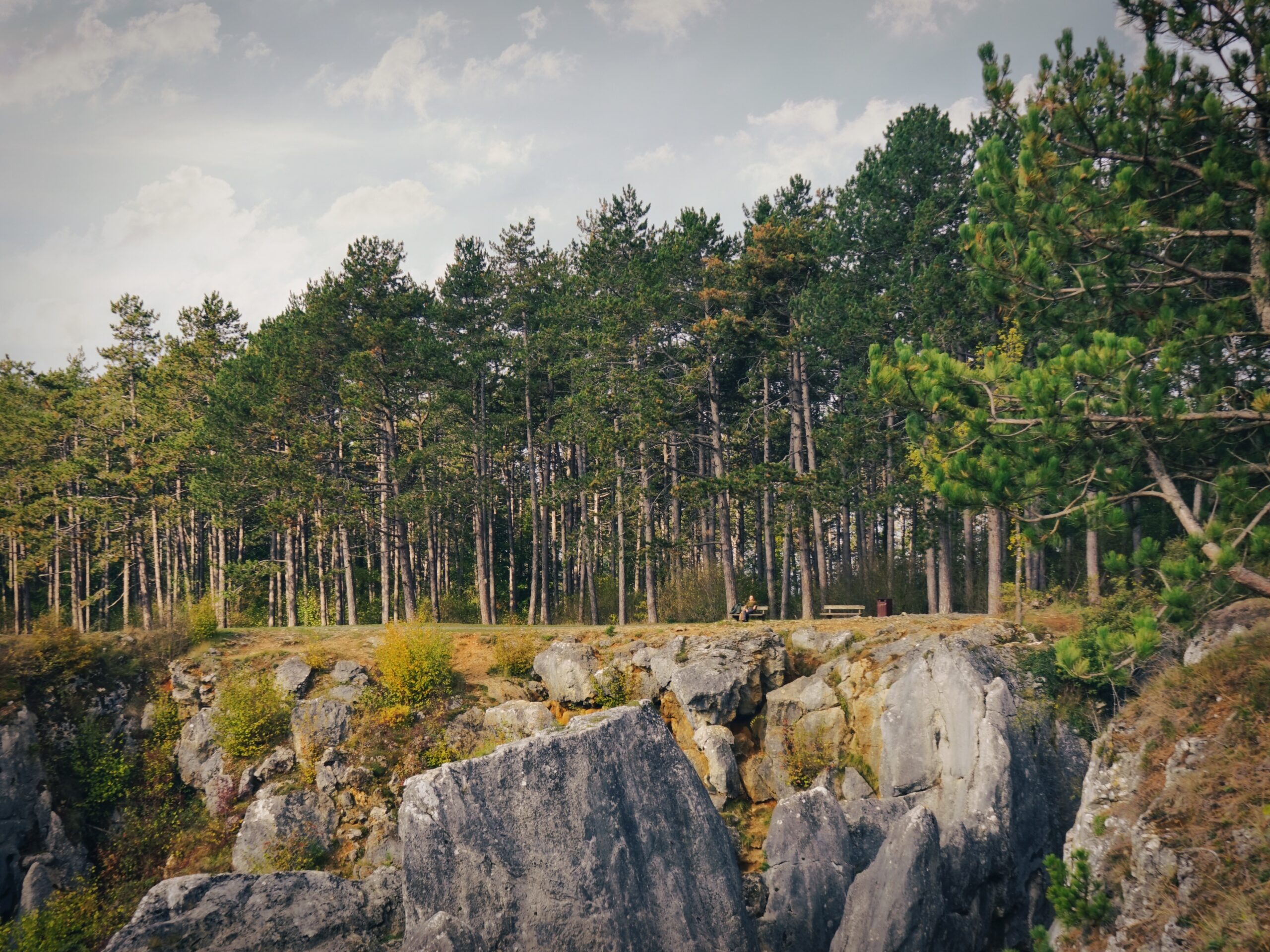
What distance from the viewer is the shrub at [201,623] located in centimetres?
2459

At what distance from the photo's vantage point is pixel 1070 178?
1195 cm

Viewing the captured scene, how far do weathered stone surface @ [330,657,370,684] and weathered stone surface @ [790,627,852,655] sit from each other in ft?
41.0

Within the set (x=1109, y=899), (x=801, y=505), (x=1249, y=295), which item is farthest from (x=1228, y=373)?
(x=801, y=505)

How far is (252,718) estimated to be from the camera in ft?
69.5

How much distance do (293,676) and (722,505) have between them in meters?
15.1

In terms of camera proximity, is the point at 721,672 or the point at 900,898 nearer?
the point at 900,898

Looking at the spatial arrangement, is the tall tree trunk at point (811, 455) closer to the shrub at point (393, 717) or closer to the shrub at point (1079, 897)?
the shrub at point (393, 717)

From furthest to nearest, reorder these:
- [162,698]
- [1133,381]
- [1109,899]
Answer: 1. [162,698]
2. [1133,381]
3. [1109,899]

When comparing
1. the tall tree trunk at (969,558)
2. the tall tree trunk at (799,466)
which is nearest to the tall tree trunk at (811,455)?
the tall tree trunk at (799,466)

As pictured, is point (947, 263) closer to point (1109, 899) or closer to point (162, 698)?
point (1109, 899)

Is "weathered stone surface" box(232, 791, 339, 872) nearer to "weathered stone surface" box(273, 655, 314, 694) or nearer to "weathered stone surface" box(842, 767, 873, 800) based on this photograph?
"weathered stone surface" box(273, 655, 314, 694)

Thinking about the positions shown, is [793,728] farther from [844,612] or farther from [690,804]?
[690,804]

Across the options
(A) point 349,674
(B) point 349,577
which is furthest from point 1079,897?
(B) point 349,577

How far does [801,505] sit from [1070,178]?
15.8 meters
